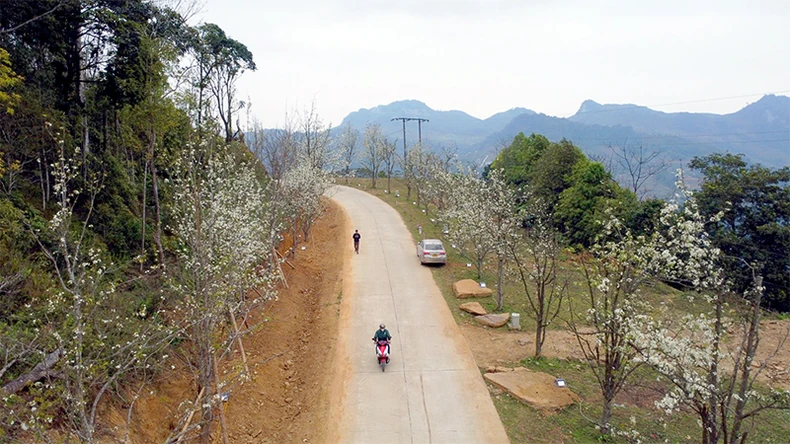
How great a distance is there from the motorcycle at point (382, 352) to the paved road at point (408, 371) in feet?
0.81

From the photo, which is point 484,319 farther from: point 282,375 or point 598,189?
point 598,189

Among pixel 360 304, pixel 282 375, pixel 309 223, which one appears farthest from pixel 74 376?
pixel 309 223

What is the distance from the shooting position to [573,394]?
1351 centimetres

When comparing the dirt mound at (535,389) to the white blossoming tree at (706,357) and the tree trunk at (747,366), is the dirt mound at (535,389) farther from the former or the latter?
the tree trunk at (747,366)

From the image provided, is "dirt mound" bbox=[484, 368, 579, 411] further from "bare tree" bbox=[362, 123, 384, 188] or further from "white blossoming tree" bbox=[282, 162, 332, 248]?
"bare tree" bbox=[362, 123, 384, 188]

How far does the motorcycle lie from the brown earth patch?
5.11ft

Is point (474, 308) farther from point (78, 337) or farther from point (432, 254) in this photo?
point (78, 337)

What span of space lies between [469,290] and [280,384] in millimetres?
9671

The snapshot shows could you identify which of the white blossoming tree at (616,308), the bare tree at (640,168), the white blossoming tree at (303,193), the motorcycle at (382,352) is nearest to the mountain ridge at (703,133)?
the bare tree at (640,168)

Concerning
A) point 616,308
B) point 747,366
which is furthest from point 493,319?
point 747,366

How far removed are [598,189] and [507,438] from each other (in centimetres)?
2234

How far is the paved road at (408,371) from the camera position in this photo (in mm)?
11867

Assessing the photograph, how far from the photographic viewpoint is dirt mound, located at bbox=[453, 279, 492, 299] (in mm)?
20777

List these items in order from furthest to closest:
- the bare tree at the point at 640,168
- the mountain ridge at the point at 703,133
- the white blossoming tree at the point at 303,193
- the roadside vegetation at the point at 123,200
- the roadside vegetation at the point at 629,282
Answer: the mountain ridge at the point at 703,133, the bare tree at the point at 640,168, the white blossoming tree at the point at 303,193, the roadside vegetation at the point at 123,200, the roadside vegetation at the point at 629,282
